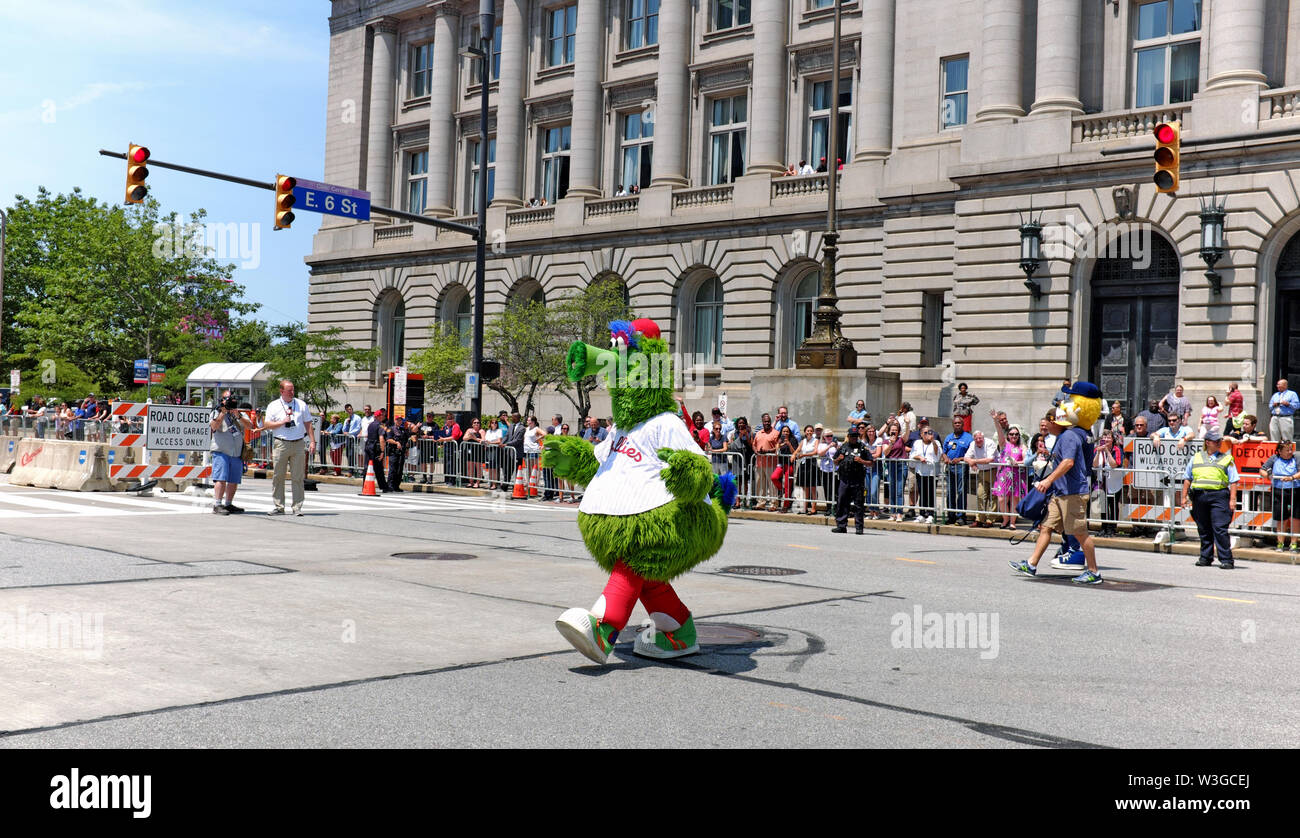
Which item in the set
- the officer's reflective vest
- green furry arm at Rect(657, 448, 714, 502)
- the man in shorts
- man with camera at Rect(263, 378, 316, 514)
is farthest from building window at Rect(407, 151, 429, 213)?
green furry arm at Rect(657, 448, 714, 502)

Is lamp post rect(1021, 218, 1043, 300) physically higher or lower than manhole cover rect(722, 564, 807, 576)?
higher

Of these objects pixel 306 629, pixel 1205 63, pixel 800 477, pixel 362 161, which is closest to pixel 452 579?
pixel 306 629

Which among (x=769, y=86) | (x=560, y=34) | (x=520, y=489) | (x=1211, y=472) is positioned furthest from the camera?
(x=560, y=34)

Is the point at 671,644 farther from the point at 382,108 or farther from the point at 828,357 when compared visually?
the point at 382,108

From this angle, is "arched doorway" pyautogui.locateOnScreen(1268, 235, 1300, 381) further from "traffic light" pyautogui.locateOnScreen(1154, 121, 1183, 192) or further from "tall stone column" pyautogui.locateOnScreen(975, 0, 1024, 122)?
"traffic light" pyautogui.locateOnScreen(1154, 121, 1183, 192)

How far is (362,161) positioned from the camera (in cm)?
5088

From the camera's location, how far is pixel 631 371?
734 centimetres

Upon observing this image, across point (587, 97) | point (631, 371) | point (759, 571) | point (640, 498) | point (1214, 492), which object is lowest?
point (759, 571)

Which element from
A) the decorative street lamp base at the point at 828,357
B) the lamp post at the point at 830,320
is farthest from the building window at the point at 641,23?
the decorative street lamp base at the point at 828,357

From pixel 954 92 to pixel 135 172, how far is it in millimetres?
21131

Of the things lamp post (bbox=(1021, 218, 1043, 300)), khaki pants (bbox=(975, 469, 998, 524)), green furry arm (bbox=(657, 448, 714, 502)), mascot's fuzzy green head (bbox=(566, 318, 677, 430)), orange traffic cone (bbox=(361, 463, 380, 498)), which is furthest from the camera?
lamp post (bbox=(1021, 218, 1043, 300))

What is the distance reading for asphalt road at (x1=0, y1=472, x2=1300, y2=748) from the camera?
5.55 metres

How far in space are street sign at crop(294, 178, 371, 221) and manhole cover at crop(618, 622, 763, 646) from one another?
16568 mm

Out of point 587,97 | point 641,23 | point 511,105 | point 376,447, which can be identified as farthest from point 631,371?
point 511,105
